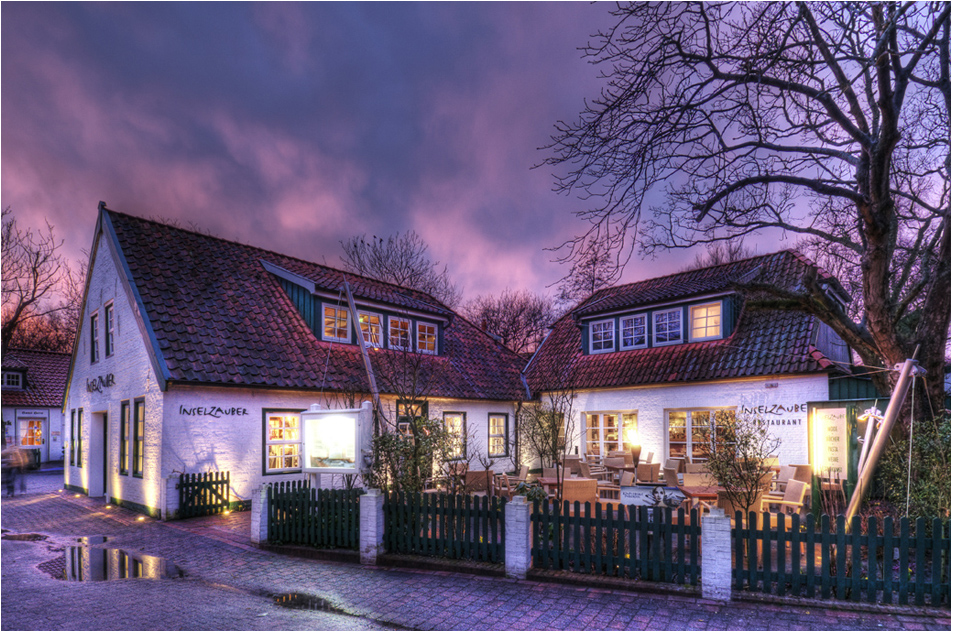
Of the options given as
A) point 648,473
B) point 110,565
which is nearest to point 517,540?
point 110,565

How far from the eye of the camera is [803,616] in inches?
248

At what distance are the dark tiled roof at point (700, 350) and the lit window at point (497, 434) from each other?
6.29 ft

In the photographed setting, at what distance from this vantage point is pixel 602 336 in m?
21.6

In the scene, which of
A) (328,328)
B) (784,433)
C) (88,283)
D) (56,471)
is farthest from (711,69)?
(56,471)

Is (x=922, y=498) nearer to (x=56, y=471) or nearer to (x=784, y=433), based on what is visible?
(x=784, y=433)

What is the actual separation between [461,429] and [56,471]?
2097 cm

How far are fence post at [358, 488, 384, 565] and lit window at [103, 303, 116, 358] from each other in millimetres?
11046

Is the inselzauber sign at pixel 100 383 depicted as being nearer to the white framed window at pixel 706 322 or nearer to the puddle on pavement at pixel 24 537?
the puddle on pavement at pixel 24 537

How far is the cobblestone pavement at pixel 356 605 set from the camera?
20.1ft

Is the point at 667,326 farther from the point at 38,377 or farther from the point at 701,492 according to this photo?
the point at 38,377

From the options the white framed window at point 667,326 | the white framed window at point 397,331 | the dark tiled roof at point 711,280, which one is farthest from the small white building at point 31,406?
the white framed window at point 667,326

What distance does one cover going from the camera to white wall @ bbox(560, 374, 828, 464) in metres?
15.7

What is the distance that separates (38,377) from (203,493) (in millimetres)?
26161

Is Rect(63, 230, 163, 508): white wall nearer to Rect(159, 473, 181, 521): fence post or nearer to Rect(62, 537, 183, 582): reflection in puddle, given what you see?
Rect(159, 473, 181, 521): fence post
